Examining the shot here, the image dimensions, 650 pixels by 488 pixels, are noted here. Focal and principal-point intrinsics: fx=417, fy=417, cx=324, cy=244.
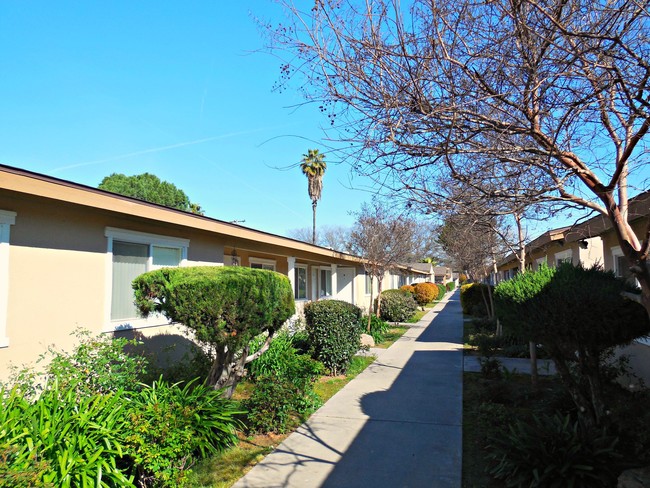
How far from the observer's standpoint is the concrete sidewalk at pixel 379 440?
422 centimetres

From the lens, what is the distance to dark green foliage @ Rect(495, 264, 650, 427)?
4262 mm

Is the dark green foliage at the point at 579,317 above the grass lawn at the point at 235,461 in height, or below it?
above

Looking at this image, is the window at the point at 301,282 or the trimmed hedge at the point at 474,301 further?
the trimmed hedge at the point at 474,301

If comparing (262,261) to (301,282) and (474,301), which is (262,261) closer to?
(301,282)

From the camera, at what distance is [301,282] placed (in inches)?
687

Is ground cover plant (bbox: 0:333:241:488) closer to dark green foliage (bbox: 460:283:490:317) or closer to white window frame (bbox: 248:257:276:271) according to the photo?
white window frame (bbox: 248:257:276:271)

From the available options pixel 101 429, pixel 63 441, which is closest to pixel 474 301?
pixel 101 429

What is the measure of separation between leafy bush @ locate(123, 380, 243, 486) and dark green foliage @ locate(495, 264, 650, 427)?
3.75m

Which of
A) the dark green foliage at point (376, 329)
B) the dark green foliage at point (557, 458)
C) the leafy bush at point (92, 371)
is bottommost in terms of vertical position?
the dark green foliage at point (557, 458)

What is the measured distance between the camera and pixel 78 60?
A: 23.3 feet

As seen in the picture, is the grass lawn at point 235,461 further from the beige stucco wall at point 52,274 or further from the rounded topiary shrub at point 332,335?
the rounded topiary shrub at point 332,335

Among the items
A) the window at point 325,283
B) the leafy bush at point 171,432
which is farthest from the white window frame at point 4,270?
the window at point 325,283

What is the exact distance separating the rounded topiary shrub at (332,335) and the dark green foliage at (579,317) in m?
4.25

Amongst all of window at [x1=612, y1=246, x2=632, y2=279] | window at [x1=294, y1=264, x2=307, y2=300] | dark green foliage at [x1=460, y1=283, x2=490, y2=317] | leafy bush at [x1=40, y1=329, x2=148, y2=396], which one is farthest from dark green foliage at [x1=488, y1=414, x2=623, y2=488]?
dark green foliage at [x1=460, y1=283, x2=490, y2=317]
